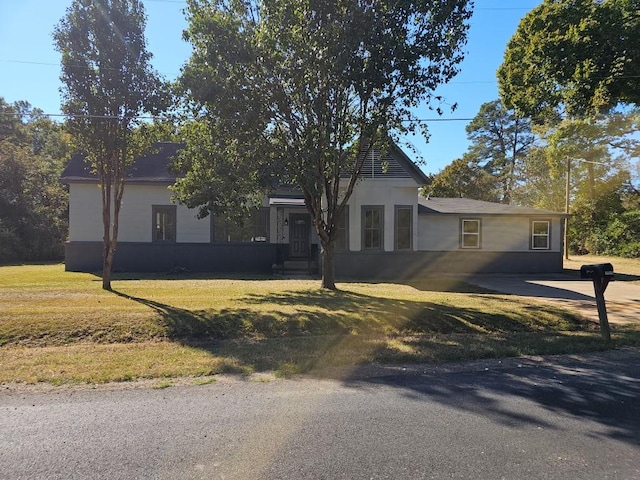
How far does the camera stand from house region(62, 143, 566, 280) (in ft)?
62.7

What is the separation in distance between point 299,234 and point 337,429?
17.2m

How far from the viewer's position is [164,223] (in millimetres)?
20359

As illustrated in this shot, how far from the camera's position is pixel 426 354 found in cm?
669

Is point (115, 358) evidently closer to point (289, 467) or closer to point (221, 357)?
point (221, 357)

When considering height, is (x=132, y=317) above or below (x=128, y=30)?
below

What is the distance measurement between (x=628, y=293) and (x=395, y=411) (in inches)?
520

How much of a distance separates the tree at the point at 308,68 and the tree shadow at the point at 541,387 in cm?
587

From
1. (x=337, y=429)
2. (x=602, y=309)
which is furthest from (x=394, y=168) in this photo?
(x=337, y=429)

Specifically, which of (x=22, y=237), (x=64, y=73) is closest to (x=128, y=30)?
(x=64, y=73)

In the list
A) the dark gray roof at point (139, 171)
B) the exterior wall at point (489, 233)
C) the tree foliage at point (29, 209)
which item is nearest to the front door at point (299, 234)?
the exterior wall at point (489, 233)

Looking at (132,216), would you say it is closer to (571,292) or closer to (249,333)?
(249,333)

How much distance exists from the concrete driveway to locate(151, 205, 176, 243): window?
12.8 meters

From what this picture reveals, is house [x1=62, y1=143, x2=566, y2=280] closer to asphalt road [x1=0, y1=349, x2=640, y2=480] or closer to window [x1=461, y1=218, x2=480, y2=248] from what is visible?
window [x1=461, y1=218, x2=480, y2=248]

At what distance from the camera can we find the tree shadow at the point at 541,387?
4312 millimetres
